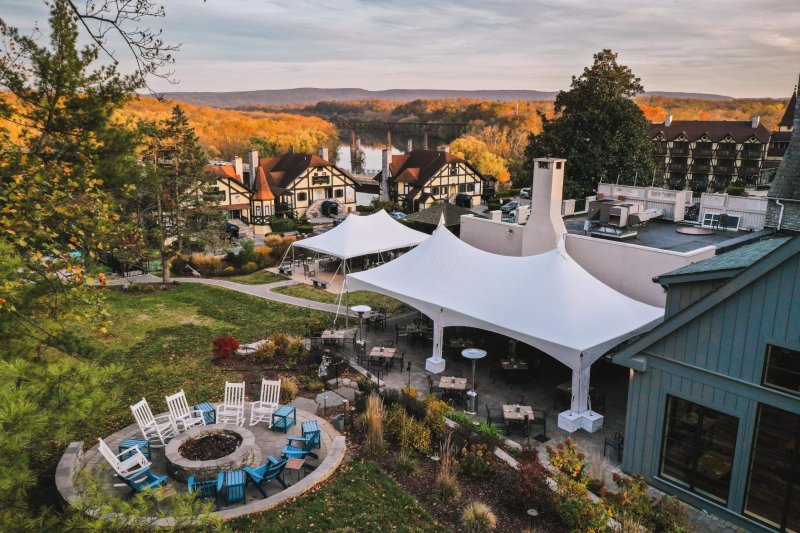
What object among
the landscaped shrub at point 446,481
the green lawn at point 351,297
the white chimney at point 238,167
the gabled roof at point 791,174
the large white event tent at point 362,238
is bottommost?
the green lawn at point 351,297

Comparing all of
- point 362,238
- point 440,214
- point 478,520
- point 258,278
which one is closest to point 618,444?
point 478,520

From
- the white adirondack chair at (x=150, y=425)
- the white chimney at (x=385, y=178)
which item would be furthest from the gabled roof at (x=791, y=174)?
the white chimney at (x=385, y=178)

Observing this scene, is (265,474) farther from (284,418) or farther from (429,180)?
(429,180)

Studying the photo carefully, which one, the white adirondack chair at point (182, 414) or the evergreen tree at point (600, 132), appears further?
the evergreen tree at point (600, 132)

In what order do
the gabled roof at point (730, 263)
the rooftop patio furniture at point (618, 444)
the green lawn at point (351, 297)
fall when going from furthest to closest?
the green lawn at point (351, 297) → the rooftop patio furniture at point (618, 444) → the gabled roof at point (730, 263)

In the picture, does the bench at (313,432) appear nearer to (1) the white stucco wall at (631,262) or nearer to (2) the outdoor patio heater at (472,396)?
(2) the outdoor patio heater at (472,396)

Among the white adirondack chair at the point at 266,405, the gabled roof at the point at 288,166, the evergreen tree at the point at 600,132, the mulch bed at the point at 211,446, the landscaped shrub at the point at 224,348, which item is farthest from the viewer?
the gabled roof at the point at 288,166

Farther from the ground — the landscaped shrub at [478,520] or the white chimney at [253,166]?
the white chimney at [253,166]
